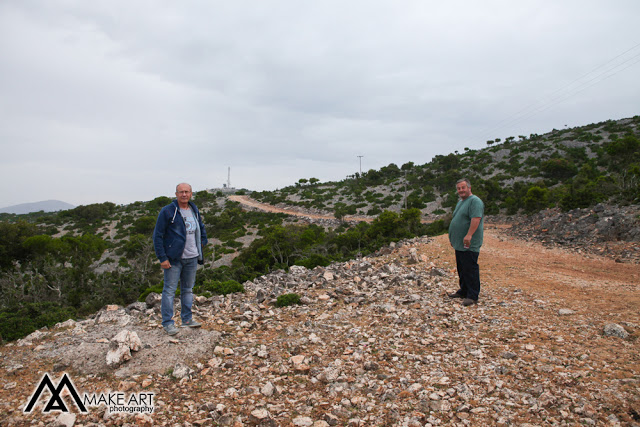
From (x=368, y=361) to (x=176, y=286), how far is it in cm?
302

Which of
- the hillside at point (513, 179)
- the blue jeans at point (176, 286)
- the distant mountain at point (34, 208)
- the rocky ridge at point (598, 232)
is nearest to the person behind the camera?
the blue jeans at point (176, 286)

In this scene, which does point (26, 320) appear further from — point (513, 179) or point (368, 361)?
point (513, 179)

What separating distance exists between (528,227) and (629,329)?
55.1 feet

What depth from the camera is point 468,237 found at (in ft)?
18.3

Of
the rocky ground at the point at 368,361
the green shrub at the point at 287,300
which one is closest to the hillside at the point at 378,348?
the rocky ground at the point at 368,361

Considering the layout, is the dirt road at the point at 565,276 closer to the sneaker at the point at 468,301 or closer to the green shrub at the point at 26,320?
the sneaker at the point at 468,301

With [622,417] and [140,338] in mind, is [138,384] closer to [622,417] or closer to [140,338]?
[140,338]

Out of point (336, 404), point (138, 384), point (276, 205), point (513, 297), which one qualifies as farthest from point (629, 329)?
point (276, 205)

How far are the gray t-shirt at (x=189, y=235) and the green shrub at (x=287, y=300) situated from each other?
223 cm

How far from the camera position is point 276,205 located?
50.2m

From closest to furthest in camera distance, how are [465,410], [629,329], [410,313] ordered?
1. [465,410]
2. [629,329]
3. [410,313]

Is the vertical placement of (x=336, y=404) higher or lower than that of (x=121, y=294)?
higher

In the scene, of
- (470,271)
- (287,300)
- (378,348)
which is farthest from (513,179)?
(378,348)

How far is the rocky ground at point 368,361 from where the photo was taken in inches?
124
